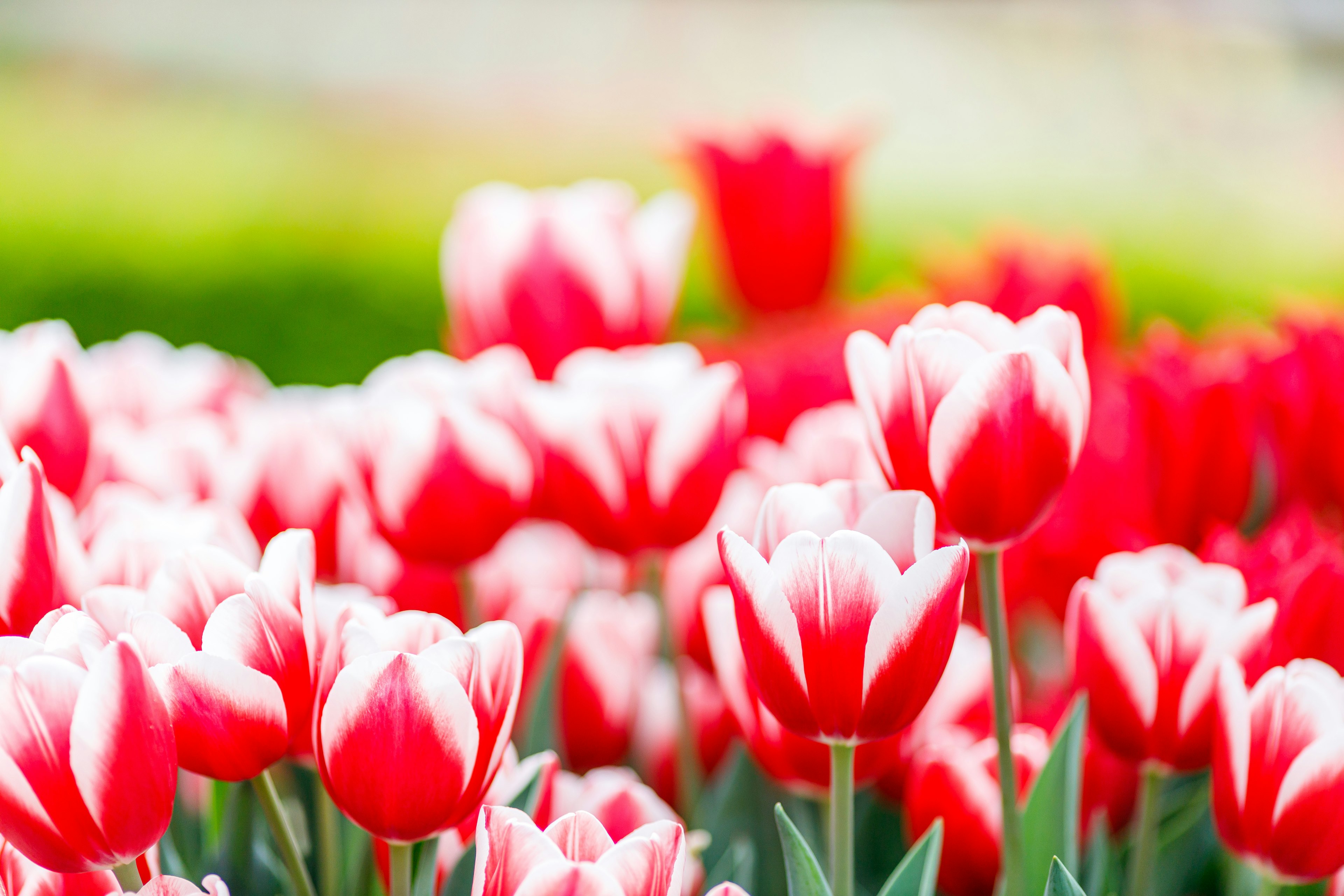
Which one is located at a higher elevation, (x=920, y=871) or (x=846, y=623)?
(x=846, y=623)

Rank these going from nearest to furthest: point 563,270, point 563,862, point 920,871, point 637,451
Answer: point 563,862, point 920,871, point 637,451, point 563,270

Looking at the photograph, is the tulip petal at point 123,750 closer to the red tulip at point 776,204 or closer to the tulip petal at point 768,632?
the tulip petal at point 768,632

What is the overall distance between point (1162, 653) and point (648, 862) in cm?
24

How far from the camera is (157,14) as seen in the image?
7.75m

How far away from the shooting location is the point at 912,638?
438 millimetres

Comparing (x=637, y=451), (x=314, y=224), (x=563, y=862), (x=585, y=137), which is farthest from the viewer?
(x=585, y=137)

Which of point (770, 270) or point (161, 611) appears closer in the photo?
point (161, 611)

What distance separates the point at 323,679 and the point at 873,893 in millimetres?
320

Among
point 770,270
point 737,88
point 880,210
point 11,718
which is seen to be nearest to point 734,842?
point 11,718

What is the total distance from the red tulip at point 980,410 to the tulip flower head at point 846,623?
32mm

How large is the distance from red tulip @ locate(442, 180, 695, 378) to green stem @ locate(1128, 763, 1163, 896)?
465mm

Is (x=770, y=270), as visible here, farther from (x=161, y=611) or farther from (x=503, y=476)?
(x=161, y=611)

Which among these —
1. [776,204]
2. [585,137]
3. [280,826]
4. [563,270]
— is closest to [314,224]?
[776,204]

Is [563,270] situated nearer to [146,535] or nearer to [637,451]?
[637,451]
